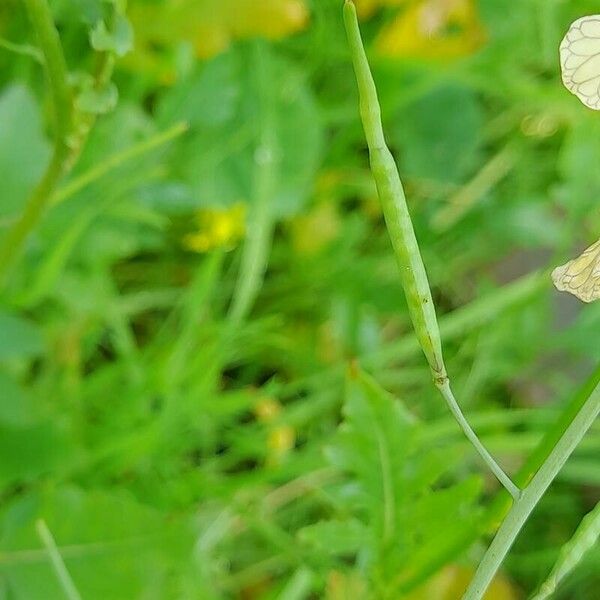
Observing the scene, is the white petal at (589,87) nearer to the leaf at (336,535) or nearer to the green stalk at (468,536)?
the green stalk at (468,536)

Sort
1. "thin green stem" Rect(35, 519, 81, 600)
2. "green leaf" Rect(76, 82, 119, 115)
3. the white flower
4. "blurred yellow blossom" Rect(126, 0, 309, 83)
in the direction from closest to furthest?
the white flower < "green leaf" Rect(76, 82, 119, 115) < "thin green stem" Rect(35, 519, 81, 600) < "blurred yellow blossom" Rect(126, 0, 309, 83)

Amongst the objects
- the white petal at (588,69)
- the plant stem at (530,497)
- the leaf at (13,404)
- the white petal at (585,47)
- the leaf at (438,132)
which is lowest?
the plant stem at (530,497)

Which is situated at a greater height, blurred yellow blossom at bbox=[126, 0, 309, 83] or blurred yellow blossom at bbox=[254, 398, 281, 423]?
blurred yellow blossom at bbox=[126, 0, 309, 83]

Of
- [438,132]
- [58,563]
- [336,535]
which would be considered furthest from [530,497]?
[438,132]

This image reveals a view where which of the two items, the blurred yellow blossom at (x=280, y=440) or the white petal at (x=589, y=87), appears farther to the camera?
the blurred yellow blossom at (x=280, y=440)

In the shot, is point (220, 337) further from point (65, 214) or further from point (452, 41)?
point (452, 41)

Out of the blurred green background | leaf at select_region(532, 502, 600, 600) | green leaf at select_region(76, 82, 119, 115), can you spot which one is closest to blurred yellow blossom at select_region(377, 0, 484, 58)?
the blurred green background

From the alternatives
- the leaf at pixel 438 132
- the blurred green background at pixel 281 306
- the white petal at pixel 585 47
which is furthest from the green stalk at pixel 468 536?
the leaf at pixel 438 132

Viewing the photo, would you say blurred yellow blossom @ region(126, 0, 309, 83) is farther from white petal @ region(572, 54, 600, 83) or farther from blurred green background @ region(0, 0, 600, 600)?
white petal @ region(572, 54, 600, 83)

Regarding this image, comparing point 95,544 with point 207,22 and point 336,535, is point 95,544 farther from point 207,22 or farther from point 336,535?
point 207,22
